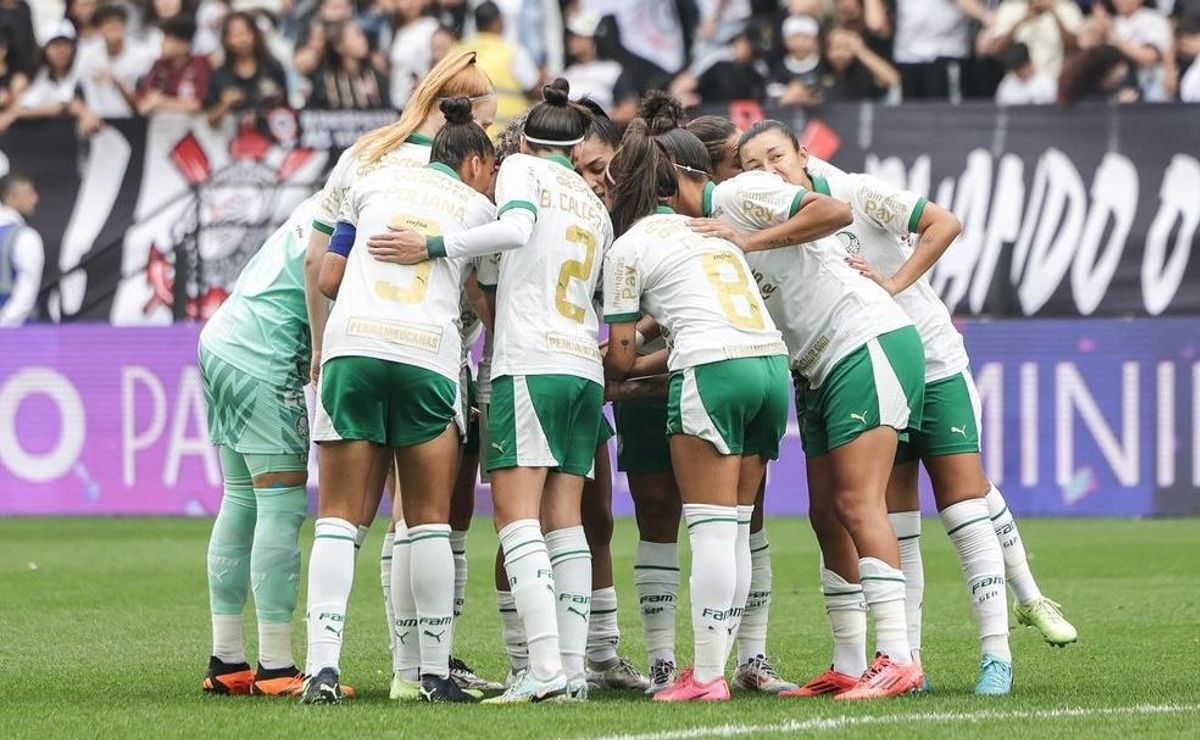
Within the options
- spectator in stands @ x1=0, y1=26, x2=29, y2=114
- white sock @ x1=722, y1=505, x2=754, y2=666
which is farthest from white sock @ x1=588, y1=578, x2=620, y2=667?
spectator in stands @ x1=0, y1=26, x2=29, y2=114

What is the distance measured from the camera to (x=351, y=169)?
24.1ft

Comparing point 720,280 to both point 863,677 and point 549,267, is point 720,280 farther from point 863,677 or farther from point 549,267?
point 863,677

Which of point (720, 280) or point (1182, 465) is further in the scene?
point (1182, 465)

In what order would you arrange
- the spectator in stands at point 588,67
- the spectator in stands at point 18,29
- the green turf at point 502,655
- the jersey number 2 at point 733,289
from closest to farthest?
1. the green turf at point 502,655
2. the jersey number 2 at point 733,289
3. the spectator in stands at point 588,67
4. the spectator in stands at point 18,29

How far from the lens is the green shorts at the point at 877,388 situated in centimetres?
720

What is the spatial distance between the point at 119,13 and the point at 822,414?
40.3ft

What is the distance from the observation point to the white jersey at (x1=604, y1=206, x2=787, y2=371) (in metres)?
7.12

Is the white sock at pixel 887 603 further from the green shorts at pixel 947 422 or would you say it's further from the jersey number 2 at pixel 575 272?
the jersey number 2 at pixel 575 272

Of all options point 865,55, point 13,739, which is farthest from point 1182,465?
point 13,739

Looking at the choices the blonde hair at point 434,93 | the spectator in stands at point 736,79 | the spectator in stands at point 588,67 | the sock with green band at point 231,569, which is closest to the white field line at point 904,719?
the sock with green band at point 231,569

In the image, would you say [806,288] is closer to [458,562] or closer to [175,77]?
[458,562]

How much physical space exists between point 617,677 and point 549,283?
1606 millimetres

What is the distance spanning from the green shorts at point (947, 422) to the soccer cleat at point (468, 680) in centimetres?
181

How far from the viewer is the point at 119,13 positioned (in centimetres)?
1816
